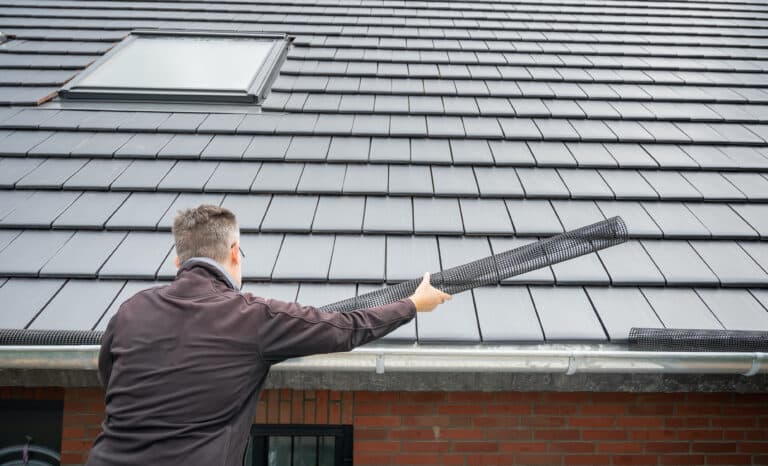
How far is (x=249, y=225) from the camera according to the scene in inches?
91.0

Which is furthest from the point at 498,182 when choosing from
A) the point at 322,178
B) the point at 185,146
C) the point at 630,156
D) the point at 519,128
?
the point at 185,146

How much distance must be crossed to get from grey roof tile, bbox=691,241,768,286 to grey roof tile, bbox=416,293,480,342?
3.70ft

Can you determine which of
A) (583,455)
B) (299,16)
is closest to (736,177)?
(583,455)

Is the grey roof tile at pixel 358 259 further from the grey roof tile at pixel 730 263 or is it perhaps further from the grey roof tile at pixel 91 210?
the grey roof tile at pixel 730 263

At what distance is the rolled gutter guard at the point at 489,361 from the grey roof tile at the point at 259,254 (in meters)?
0.47

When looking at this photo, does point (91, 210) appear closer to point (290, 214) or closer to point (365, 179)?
point (290, 214)

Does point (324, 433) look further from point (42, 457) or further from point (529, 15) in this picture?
point (529, 15)

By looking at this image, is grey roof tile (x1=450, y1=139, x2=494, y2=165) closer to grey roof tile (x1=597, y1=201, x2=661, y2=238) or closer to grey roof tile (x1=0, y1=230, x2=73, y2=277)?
grey roof tile (x1=597, y1=201, x2=661, y2=238)

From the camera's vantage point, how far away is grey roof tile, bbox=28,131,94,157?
271 centimetres

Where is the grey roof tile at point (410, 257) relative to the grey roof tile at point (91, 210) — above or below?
below

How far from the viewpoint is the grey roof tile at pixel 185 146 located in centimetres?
273

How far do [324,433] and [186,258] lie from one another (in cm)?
138

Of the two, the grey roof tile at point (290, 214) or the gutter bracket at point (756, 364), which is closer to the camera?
the gutter bracket at point (756, 364)

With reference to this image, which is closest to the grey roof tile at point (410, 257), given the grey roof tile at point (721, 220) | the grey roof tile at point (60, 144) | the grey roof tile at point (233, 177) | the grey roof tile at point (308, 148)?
the grey roof tile at point (308, 148)
